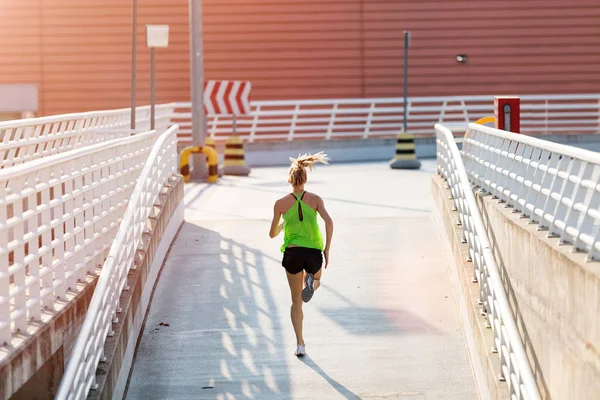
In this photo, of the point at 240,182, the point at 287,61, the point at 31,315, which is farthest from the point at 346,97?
the point at 31,315

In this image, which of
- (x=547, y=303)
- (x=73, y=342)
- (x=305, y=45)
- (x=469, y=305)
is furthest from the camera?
(x=305, y=45)

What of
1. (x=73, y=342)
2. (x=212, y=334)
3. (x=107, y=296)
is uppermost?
(x=107, y=296)

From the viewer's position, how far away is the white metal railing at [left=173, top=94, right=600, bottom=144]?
1253 inches

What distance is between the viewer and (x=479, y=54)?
110ft

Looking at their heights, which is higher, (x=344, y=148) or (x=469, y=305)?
(x=344, y=148)

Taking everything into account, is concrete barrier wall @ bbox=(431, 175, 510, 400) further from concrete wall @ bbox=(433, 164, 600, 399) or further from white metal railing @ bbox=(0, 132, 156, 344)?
white metal railing @ bbox=(0, 132, 156, 344)

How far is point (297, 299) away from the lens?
10211 millimetres

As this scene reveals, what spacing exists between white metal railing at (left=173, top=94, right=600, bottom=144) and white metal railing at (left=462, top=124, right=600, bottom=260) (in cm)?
1639

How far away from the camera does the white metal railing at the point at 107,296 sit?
7.65 metres

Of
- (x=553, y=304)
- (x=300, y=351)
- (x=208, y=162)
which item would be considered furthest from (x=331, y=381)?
(x=208, y=162)

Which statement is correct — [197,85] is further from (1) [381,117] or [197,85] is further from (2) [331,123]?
(1) [381,117]

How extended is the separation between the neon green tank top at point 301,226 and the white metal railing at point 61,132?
398cm

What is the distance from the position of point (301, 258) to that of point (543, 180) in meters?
1.91

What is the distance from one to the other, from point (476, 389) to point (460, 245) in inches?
97.0
